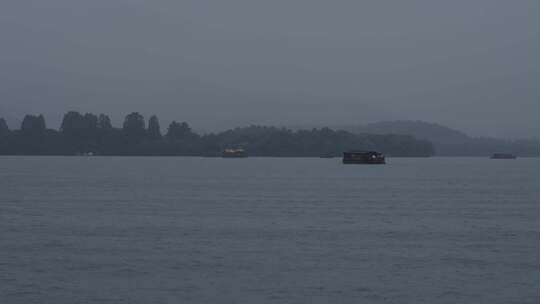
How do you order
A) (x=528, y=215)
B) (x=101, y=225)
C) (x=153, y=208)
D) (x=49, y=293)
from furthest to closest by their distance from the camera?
(x=153, y=208) < (x=528, y=215) < (x=101, y=225) < (x=49, y=293)

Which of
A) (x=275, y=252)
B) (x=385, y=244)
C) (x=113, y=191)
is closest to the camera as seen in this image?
(x=275, y=252)

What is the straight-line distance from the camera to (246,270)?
142ft

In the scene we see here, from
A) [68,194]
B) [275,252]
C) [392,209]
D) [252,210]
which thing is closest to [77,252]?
[275,252]

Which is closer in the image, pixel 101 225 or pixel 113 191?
pixel 101 225

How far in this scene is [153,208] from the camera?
82.8 metres

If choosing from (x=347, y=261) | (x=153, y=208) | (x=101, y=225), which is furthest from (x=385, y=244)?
(x=153, y=208)

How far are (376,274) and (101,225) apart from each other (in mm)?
28164

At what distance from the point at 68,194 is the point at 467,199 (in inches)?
1823

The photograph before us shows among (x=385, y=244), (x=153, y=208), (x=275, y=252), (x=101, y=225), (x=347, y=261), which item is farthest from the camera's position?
(x=153, y=208)

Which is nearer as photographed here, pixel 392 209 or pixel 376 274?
pixel 376 274

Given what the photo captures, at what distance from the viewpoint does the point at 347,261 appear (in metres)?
46.4

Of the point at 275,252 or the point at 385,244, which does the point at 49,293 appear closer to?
the point at 275,252

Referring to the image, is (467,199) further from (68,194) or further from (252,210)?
(68,194)

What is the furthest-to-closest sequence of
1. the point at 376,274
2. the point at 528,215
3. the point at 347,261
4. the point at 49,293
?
the point at 528,215, the point at 347,261, the point at 376,274, the point at 49,293
